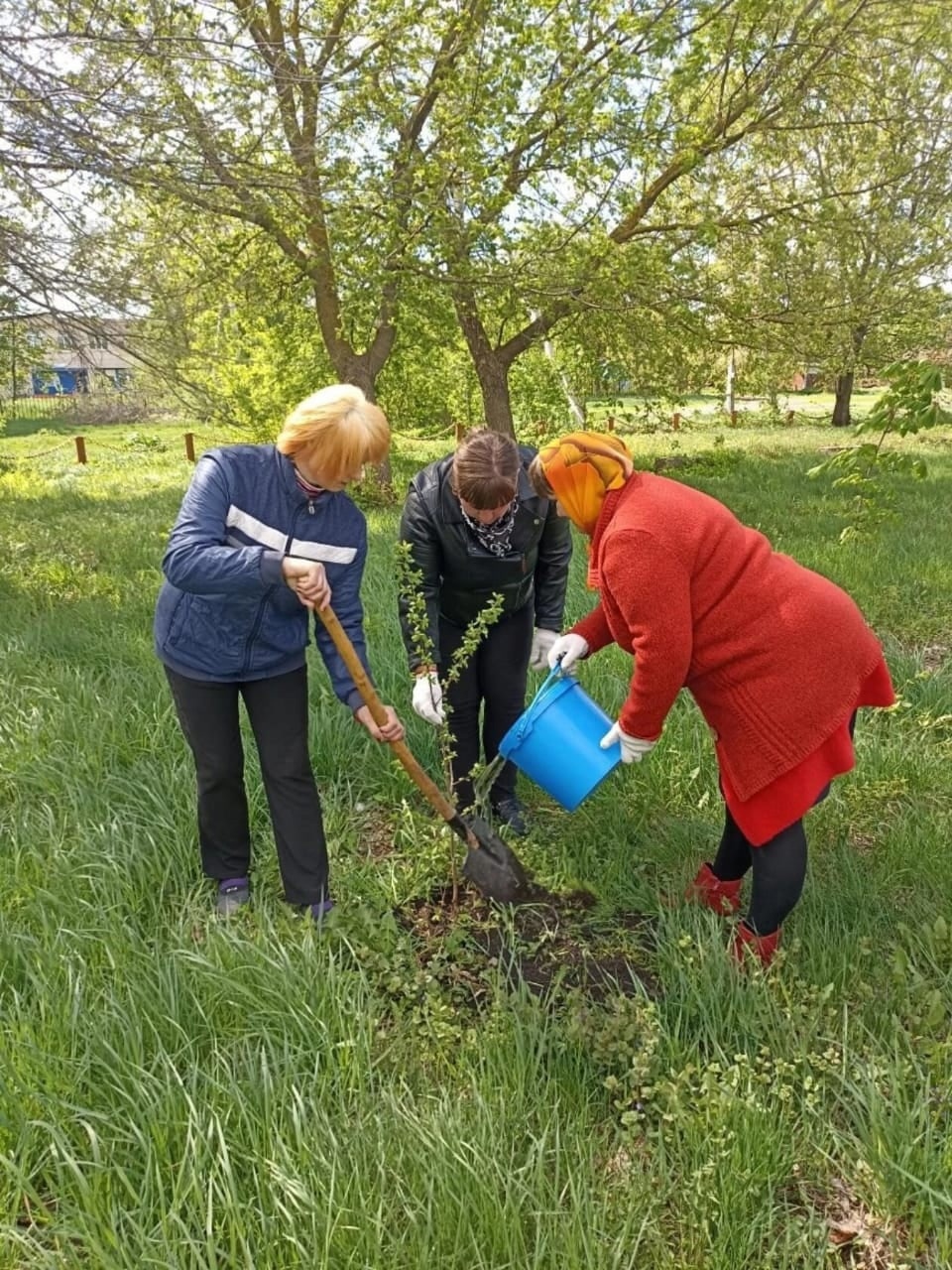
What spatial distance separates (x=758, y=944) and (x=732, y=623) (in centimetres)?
82

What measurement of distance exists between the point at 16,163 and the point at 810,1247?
5.30 metres

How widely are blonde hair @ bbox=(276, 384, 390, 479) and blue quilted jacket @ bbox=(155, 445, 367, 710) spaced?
0.39 ft

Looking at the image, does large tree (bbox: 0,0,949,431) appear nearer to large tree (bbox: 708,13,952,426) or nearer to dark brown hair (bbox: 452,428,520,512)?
large tree (bbox: 708,13,952,426)

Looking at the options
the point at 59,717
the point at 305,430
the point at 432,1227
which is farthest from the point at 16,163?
the point at 432,1227

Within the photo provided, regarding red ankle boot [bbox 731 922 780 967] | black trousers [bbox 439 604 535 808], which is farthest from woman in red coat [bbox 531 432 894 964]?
black trousers [bbox 439 604 535 808]

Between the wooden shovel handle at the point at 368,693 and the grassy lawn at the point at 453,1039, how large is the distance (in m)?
0.33

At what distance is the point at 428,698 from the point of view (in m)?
2.52

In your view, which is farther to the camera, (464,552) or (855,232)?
(855,232)

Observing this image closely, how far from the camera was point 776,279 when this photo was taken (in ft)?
26.8

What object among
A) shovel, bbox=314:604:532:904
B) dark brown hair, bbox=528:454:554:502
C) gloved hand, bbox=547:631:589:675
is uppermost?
dark brown hair, bbox=528:454:554:502

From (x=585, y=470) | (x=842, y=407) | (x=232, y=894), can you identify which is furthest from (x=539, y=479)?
(x=842, y=407)

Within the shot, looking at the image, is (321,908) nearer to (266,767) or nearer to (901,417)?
(266,767)

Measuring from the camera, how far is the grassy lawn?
146cm

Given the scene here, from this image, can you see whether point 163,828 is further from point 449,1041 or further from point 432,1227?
point 432,1227
